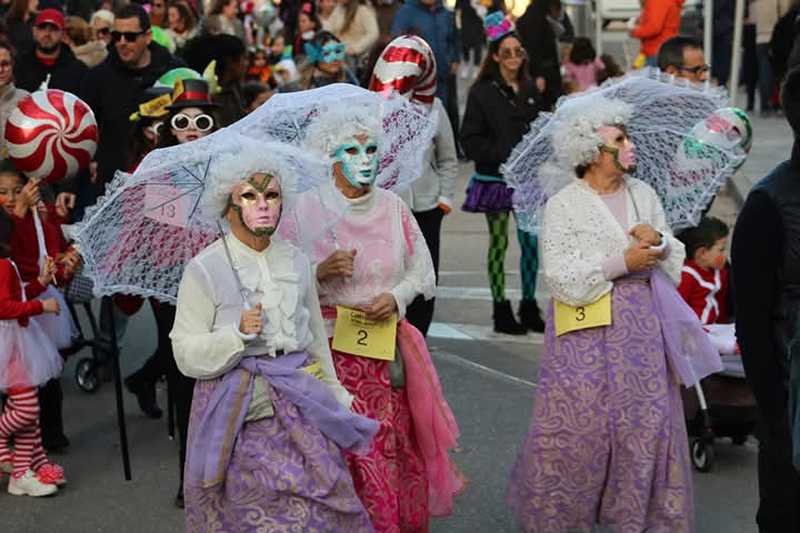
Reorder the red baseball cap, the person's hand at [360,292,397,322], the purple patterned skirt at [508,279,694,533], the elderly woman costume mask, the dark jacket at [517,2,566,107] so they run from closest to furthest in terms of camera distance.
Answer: the elderly woman costume mask → the person's hand at [360,292,397,322] → the purple patterned skirt at [508,279,694,533] → the red baseball cap → the dark jacket at [517,2,566,107]

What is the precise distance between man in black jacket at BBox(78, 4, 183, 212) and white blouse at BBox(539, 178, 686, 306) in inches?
135

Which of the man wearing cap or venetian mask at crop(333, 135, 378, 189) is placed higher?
venetian mask at crop(333, 135, 378, 189)

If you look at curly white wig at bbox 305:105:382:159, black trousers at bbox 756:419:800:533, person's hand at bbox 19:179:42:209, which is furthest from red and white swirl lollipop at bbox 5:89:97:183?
black trousers at bbox 756:419:800:533

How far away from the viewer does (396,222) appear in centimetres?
641

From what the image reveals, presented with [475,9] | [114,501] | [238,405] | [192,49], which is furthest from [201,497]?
[475,9]

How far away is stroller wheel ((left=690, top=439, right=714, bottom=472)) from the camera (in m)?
7.78

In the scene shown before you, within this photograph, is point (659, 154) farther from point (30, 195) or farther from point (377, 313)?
point (30, 195)

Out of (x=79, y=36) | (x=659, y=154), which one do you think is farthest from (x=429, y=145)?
(x=79, y=36)

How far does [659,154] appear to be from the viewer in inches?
285

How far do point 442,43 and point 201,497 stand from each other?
1112 cm

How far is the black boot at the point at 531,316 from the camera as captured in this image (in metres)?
10.9

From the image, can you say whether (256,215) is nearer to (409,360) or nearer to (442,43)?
(409,360)

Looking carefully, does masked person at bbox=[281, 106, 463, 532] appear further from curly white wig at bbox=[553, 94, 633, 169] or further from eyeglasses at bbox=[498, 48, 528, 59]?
eyeglasses at bbox=[498, 48, 528, 59]

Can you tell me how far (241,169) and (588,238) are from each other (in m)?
1.70
